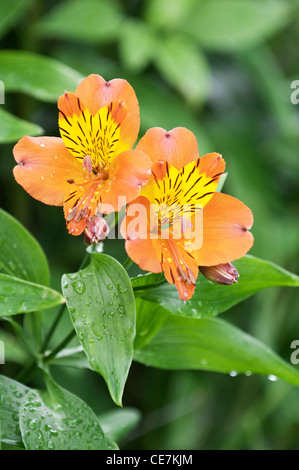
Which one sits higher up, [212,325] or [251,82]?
[251,82]

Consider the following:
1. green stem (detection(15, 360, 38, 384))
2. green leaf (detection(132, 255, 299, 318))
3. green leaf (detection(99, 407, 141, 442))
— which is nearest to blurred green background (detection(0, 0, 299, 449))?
green leaf (detection(99, 407, 141, 442))

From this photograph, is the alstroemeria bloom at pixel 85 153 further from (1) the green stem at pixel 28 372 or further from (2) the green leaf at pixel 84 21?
(2) the green leaf at pixel 84 21

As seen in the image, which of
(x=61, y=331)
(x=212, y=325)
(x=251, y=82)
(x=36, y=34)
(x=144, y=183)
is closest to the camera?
(x=144, y=183)

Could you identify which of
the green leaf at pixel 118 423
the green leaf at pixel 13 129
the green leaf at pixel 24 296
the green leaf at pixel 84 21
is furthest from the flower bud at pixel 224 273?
the green leaf at pixel 84 21

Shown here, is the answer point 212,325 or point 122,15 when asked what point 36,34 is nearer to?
point 122,15

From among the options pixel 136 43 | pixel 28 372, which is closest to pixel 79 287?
pixel 28 372

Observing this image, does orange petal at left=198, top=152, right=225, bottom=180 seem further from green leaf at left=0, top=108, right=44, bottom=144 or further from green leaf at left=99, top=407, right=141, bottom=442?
green leaf at left=99, top=407, right=141, bottom=442

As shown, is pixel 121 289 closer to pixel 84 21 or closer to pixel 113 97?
pixel 113 97
